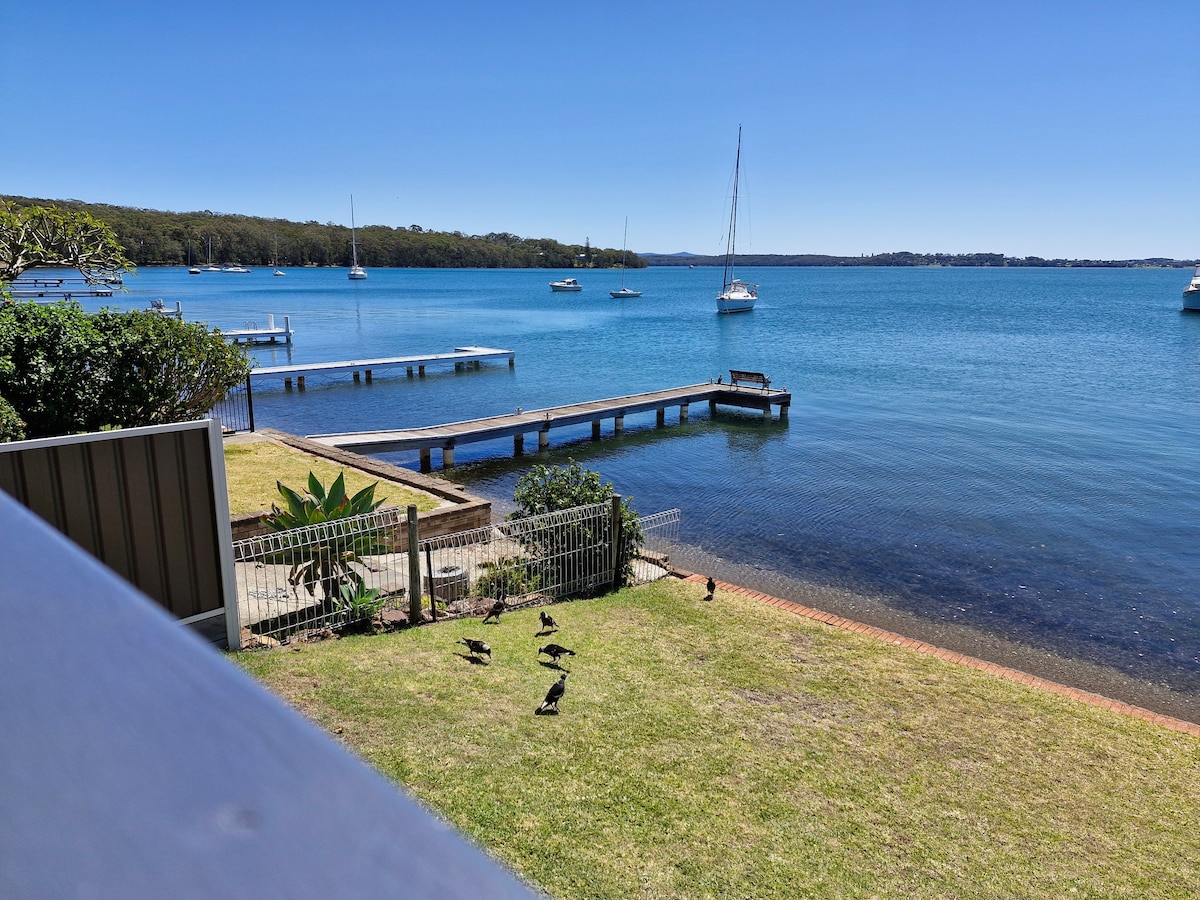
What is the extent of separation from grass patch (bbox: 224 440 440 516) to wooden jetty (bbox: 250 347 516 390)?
1802 cm

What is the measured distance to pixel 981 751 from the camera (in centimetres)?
755

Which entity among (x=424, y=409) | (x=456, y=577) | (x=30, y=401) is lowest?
(x=424, y=409)

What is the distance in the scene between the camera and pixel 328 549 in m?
9.38

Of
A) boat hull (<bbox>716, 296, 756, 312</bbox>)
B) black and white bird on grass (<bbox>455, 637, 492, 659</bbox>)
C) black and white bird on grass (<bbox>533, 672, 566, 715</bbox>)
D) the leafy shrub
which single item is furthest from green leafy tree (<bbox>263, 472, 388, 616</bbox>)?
boat hull (<bbox>716, 296, 756, 312</bbox>)

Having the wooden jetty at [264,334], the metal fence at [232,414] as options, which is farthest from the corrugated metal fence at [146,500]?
the wooden jetty at [264,334]

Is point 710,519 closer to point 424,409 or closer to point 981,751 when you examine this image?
point 981,751

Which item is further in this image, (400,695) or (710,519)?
(710,519)

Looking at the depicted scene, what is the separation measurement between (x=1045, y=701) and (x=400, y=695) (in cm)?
688

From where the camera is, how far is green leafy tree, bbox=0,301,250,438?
43.7 ft

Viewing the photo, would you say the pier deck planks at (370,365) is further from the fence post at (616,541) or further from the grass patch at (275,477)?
the fence post at (616,541)

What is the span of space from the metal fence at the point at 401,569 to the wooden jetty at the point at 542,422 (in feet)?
34.2

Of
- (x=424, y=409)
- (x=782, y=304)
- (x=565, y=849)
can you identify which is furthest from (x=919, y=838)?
(x=782, y=304)

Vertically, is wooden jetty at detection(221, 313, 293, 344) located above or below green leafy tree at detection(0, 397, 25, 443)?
below

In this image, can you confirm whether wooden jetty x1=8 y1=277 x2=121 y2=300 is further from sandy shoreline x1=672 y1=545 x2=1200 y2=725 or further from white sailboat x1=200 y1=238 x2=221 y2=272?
white sailboat x1=200 y1=238 x2=221 y2=272
